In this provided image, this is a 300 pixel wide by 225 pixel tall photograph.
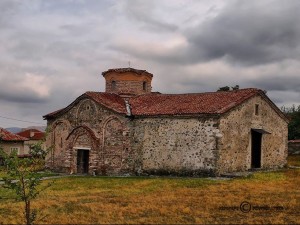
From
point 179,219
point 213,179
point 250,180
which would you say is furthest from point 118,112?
point 179,219

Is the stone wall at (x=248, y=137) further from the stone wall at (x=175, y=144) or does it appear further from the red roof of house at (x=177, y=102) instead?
the stone wall at (x=175, y=144)

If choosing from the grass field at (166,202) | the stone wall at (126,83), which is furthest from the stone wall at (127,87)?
the grass field at (166,202)

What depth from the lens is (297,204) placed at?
52.7 feet

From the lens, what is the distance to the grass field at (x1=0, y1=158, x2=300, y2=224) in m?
13.7

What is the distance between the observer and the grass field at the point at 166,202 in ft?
45.0

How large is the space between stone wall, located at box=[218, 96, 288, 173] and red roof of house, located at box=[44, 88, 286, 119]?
0.60 metres

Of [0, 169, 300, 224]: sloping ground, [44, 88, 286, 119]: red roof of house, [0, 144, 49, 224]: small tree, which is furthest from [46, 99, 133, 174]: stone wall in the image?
[0, 144, 49, 224]: small tree

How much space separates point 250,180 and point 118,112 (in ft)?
32.6

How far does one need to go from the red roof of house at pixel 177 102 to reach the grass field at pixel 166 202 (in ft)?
15.6

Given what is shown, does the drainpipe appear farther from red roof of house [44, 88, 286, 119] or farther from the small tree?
the small tree

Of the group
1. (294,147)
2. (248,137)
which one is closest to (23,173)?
(248,137)

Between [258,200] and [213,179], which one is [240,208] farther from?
[213,179]

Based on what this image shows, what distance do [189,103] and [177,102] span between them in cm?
110

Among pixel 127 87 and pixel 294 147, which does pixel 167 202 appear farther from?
pixel 294 147
